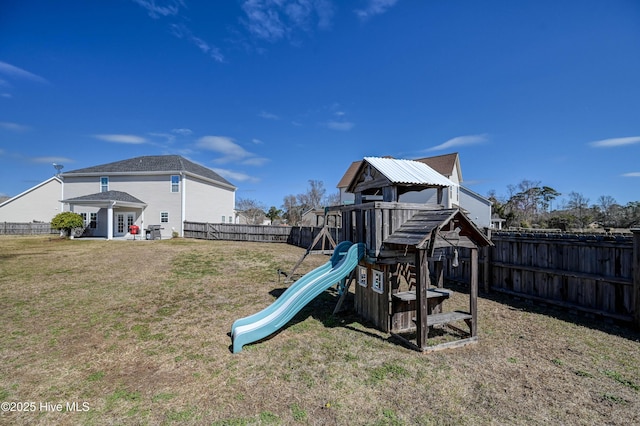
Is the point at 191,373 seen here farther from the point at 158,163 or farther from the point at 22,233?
the point at 22,233

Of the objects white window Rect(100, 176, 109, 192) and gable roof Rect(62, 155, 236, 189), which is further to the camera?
white window Rect(100, 176, 109, 192)

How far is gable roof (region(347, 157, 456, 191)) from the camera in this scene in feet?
20.2

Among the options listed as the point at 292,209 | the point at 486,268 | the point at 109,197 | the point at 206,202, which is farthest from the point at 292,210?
the point at 486,268

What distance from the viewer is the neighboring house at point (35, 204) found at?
30.4 metres

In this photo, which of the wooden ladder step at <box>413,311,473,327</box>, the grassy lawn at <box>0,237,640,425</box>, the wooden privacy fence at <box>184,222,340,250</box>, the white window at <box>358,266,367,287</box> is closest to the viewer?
the grassy lawn at <box>0,237,640,425</box>

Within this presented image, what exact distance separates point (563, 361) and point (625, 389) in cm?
80

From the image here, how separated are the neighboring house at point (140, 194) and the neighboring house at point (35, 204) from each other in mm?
7317

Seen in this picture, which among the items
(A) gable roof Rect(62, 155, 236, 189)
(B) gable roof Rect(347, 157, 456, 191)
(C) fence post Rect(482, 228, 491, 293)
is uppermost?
(A) gable roof Rect(62, 155, 236, 189)

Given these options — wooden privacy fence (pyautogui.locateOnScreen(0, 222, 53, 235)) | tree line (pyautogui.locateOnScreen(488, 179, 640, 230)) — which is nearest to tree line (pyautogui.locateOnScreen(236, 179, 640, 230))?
tree line (pyautogui.locateOnScreen(488, 179, 640, 230))

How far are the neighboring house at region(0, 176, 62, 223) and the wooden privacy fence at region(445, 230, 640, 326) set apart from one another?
3977cm

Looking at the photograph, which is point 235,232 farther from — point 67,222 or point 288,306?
point 288,306

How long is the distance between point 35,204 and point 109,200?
57.8ft

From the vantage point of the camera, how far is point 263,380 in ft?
14.2

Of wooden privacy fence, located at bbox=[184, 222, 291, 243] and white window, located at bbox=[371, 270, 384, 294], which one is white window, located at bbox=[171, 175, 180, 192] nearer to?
wooden privacy fence, located at bbox=[184, 222, 291, 243]
